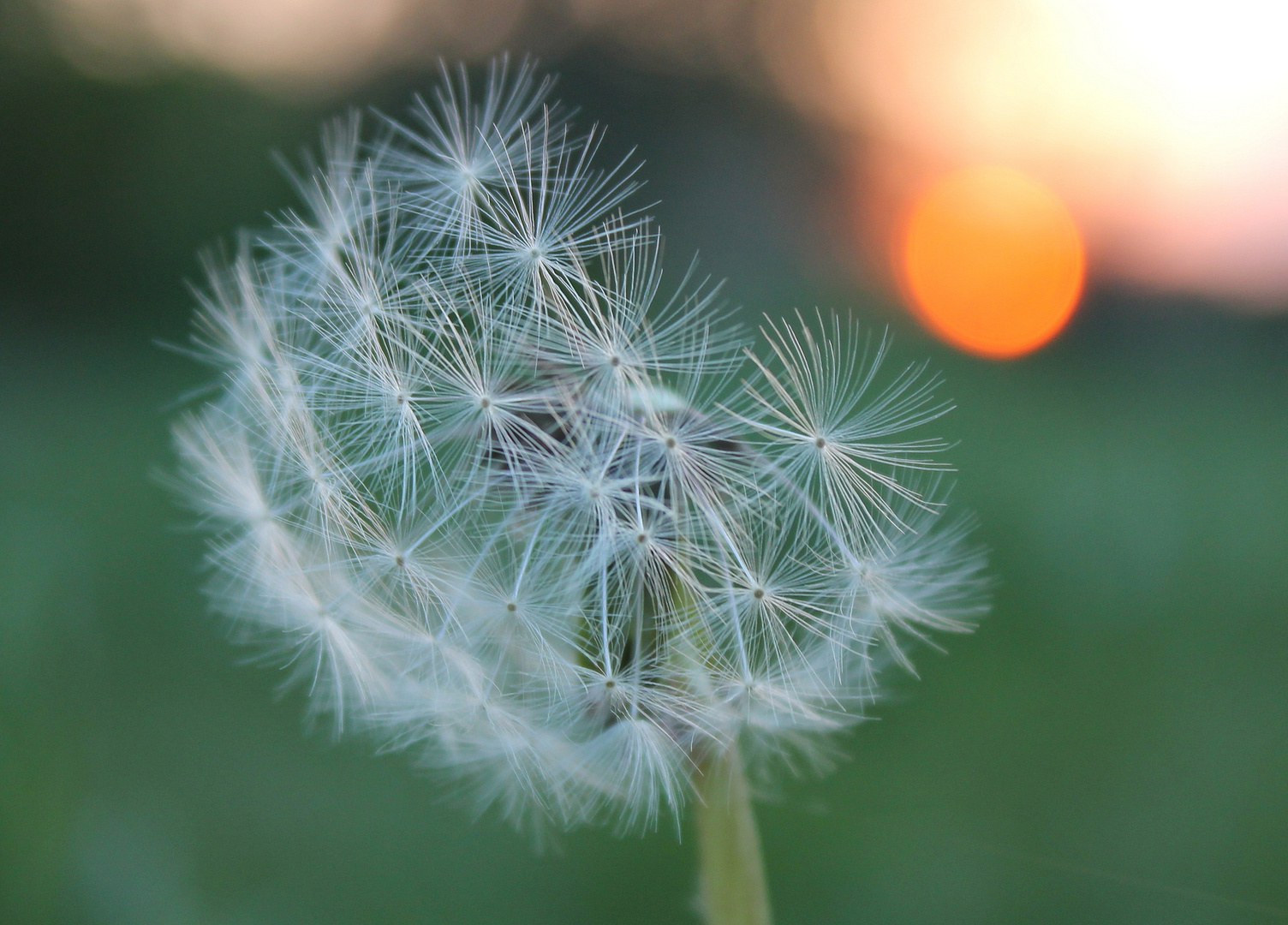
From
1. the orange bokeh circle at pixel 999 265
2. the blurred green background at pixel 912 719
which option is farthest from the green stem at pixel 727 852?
the orange bokeh circle at pixel 999 265

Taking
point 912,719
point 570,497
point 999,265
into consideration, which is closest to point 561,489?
point 570,497

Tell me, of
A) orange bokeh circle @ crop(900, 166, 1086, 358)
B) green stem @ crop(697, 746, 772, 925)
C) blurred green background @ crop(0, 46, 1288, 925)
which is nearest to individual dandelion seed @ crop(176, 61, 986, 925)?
green stem @ crop(697, 746, 772, 925)

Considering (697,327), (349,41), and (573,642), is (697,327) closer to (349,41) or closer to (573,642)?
(573,642)

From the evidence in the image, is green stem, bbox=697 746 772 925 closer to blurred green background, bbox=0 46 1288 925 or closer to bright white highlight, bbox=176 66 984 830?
bright white highlight, bbox=176 66 984 830

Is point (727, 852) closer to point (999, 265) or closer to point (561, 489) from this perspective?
point (561, 489)

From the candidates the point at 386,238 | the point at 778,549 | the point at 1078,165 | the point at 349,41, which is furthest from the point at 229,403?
the point at 349,41

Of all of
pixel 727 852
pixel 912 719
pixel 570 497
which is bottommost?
pixel 727 852

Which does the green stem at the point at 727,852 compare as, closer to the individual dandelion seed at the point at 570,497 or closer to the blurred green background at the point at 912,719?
the individual dandelion seed at the point at 570,497
